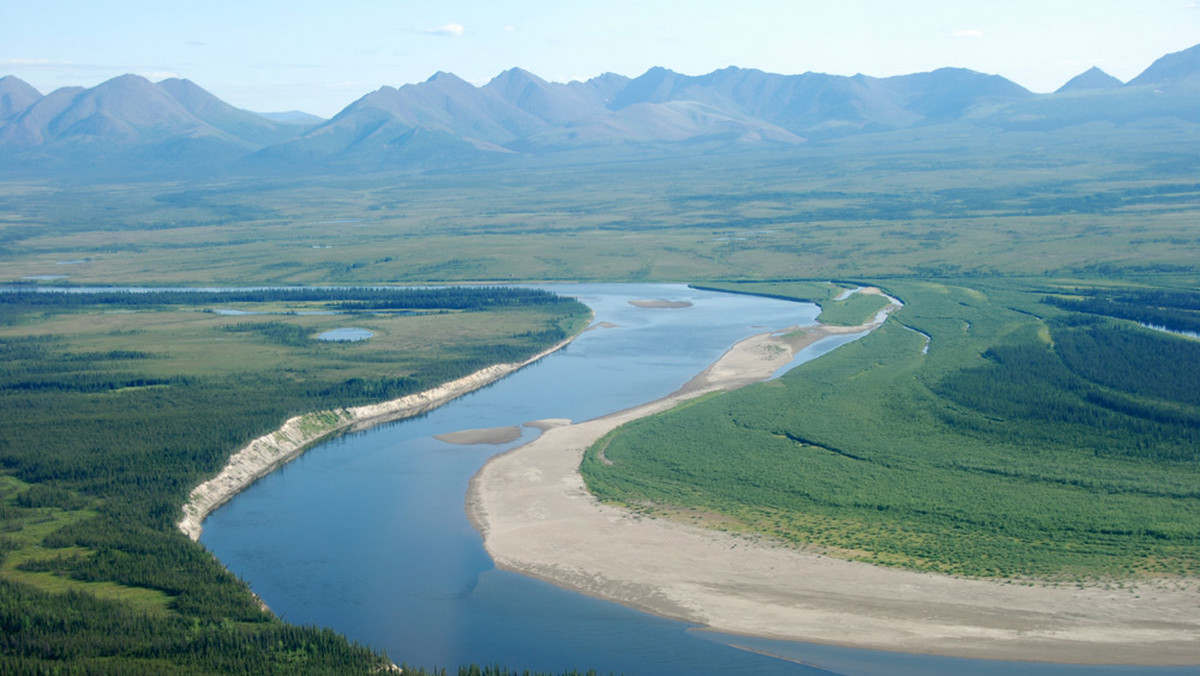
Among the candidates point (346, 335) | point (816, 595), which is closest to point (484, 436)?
point (816, 595)

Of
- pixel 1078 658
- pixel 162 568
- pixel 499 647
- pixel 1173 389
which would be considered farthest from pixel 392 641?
pixel 1173 389

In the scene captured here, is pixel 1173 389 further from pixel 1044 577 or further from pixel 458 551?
pixel 458 551

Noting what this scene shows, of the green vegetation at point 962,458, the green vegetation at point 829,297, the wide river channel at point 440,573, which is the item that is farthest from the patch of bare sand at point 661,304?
the wide river channel at point 440,573

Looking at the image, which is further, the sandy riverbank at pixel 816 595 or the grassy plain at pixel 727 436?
the grassy plain at pixel 727 436

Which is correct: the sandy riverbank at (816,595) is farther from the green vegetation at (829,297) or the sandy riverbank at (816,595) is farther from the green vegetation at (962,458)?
the green vegetation at (829,297)

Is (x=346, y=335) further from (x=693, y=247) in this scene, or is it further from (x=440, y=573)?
(x=693, y=247)

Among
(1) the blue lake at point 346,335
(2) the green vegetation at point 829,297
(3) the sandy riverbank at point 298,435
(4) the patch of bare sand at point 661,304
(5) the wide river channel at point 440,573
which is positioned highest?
(2) the green vegetation at point 829,297

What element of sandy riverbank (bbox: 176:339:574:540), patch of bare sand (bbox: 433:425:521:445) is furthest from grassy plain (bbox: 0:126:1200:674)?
patch of bare sand (bbox: 433:425:521:445)
